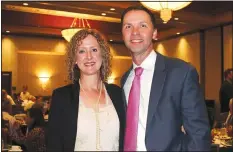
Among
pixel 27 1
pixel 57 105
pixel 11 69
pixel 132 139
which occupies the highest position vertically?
pixel 27 1

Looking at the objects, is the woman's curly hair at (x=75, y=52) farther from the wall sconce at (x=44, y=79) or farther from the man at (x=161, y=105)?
the wall sconce at (x=44, y=79)

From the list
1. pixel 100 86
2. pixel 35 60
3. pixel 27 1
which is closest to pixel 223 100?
pixel 27 1

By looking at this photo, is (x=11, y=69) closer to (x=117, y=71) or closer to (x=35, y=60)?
(x=35, y=60)

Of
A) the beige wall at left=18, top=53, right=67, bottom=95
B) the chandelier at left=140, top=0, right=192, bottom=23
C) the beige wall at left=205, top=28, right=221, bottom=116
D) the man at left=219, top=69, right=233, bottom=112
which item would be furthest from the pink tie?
the beige wall at left=18, top=53, right=67, bottom=95

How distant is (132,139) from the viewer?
66.4 inches

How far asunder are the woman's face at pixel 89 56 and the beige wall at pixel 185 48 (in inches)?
311

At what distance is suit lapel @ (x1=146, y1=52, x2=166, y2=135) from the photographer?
1656 mm

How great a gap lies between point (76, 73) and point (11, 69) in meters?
8.72

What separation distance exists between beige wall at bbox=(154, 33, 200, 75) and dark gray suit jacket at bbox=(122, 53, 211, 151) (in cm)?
800

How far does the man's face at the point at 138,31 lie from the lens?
177 centimetres

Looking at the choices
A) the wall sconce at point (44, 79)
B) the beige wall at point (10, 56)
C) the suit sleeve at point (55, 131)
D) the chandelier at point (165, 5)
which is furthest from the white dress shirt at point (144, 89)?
the wall sconce at point (44, 79)

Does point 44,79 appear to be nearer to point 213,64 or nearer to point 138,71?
point 213,64

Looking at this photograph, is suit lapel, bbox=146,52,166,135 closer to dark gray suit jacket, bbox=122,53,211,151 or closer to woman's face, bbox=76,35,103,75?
dark gray suit jacket, bbox=122,53,211,151

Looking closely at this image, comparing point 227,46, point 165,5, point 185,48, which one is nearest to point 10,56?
point 185,48
